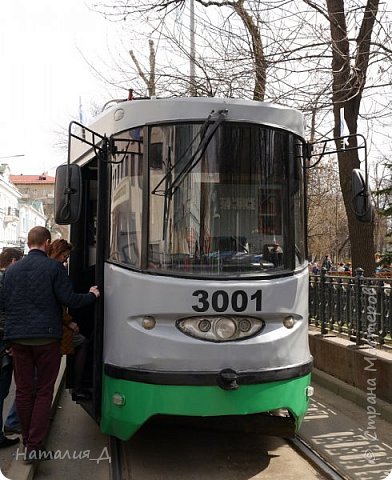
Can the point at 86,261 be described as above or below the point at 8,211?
below

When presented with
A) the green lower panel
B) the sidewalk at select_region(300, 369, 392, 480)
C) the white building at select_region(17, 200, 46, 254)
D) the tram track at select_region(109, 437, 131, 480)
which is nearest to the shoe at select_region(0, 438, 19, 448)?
the tram track at select_region(109, 437, 131, 480)

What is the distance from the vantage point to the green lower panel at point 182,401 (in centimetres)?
453

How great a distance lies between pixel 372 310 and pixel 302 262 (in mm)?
2674

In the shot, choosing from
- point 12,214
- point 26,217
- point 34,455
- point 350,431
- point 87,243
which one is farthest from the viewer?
point 26,217

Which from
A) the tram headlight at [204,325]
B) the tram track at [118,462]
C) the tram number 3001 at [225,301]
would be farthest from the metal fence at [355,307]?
the tram track at [118,462]

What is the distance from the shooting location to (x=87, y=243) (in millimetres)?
6332

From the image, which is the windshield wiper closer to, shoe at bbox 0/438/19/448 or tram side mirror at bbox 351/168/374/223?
tram side mirror at bbox 351/168/374/223

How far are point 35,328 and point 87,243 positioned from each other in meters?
1.75

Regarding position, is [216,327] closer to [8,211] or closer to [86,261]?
[86,261]

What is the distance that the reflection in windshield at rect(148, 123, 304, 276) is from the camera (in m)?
4.76

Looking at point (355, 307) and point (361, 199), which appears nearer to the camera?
point (361, 199)

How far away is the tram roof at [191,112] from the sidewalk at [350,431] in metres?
3.00

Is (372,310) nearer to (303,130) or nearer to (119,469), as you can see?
(303,130)

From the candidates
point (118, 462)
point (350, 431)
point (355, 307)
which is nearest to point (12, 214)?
point (355, 307)
